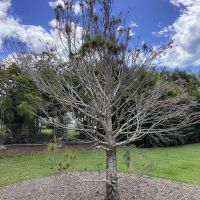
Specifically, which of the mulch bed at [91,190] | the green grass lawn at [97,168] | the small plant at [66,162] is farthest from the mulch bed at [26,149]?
the small plant at [66,162]

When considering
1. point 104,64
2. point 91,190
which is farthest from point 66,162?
point 104,64

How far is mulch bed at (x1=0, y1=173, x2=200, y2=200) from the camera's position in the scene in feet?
21.0

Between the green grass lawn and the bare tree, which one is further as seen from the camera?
the green grass lawn

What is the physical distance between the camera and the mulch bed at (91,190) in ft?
21.0

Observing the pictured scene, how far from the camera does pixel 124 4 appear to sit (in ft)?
19.3

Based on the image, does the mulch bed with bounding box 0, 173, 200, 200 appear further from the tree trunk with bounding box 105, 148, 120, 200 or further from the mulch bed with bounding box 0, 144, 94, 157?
the mulch bed with bounding box 0, 144, 94, 157

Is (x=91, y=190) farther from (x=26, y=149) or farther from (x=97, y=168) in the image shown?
(x=26, y=149)

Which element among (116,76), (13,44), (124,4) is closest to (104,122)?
(116,76)

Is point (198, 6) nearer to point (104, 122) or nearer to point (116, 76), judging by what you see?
point (116, 76)

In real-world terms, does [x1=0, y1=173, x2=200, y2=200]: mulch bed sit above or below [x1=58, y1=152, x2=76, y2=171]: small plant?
below

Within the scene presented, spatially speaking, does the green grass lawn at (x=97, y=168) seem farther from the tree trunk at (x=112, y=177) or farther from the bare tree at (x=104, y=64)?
the bare tree at (x=104, y=64)

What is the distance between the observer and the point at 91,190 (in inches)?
264

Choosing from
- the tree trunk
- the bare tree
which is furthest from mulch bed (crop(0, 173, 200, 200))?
the bare tree

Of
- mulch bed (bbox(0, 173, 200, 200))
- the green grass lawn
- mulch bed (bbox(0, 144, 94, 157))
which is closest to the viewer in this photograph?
mulch bed (bbox(0, 173, 200, 200))
